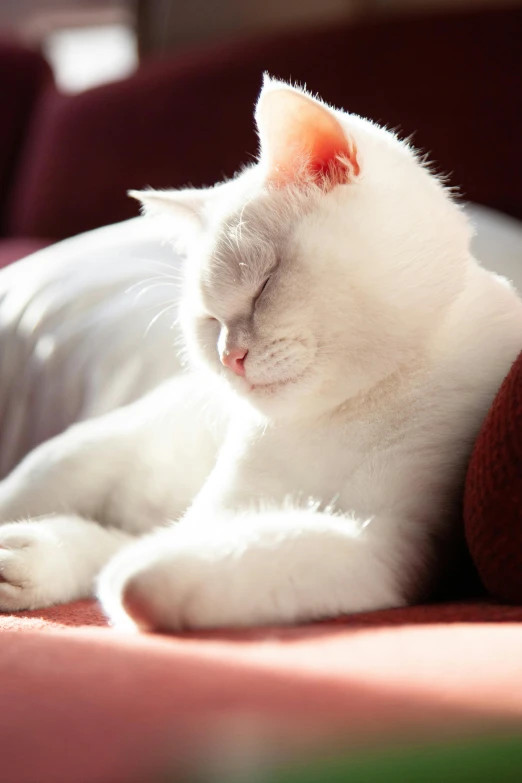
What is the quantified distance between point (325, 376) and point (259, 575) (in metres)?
0.24

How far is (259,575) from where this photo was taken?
0.69 m

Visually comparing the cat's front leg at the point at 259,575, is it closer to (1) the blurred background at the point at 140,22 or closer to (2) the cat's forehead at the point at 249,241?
(2) the cat's forehead at the point at 249,241

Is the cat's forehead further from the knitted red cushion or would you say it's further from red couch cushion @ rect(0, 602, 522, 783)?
red couch cushion @ rect(0, 602, 522, 783)

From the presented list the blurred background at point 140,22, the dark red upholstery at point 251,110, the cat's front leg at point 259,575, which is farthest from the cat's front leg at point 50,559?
the blurred background at point 140,22

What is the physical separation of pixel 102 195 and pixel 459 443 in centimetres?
168

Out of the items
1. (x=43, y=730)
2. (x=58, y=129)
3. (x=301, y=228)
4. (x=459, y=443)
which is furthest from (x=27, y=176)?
(x=43, y=730)

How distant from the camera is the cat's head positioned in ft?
2.77

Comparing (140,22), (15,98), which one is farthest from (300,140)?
(140,22)

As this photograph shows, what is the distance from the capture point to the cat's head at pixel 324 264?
0.84 meters

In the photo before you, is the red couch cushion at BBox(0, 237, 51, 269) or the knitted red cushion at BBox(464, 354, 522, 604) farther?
the red couch cushion at BBox(0, 237, 51, 269)

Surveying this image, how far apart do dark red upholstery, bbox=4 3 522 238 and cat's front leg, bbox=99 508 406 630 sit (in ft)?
4.45

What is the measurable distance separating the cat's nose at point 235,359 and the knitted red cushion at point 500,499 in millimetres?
264

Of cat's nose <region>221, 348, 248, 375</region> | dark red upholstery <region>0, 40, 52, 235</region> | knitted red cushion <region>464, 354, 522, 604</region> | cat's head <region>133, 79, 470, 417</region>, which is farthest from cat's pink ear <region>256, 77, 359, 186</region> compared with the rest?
dark red upholstery <region>0, 40, 52, 235</region>

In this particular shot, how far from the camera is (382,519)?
30.6 inches
